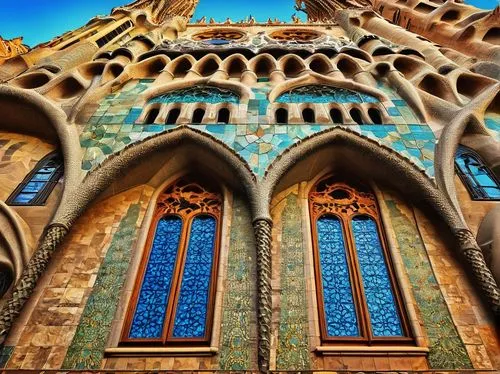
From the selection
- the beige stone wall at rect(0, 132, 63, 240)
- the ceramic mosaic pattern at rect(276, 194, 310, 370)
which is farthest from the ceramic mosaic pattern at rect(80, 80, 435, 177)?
the ceramic mosaic pattern at rect(276, 194, 310, 370)

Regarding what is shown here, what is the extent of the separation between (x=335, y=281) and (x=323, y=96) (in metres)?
4.37

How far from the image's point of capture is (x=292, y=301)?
16.1 feet

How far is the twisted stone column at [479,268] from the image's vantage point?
4609 mm

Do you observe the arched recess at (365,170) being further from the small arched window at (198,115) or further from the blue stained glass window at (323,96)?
the small arched window at (198,115)

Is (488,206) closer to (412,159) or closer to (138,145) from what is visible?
(412,159)

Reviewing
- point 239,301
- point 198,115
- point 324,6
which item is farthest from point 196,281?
point 324,6

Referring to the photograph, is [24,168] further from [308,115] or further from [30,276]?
[308,115]

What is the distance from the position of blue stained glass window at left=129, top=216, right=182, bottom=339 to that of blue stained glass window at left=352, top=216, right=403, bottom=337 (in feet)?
8.48

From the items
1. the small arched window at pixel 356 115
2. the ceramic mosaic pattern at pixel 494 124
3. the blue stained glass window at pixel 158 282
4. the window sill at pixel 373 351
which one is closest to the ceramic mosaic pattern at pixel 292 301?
the window sill at pixel 373 351

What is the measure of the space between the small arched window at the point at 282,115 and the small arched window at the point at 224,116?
0.94 meters

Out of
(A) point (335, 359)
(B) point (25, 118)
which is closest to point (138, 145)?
(B) point (25, 118)

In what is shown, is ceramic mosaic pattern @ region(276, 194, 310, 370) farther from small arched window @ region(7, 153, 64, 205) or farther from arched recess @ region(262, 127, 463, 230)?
small arched window @ region(7, 153, 64, 205)

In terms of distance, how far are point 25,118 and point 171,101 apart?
2.72 meters

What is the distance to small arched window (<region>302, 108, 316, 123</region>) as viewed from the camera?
7.77 metres
